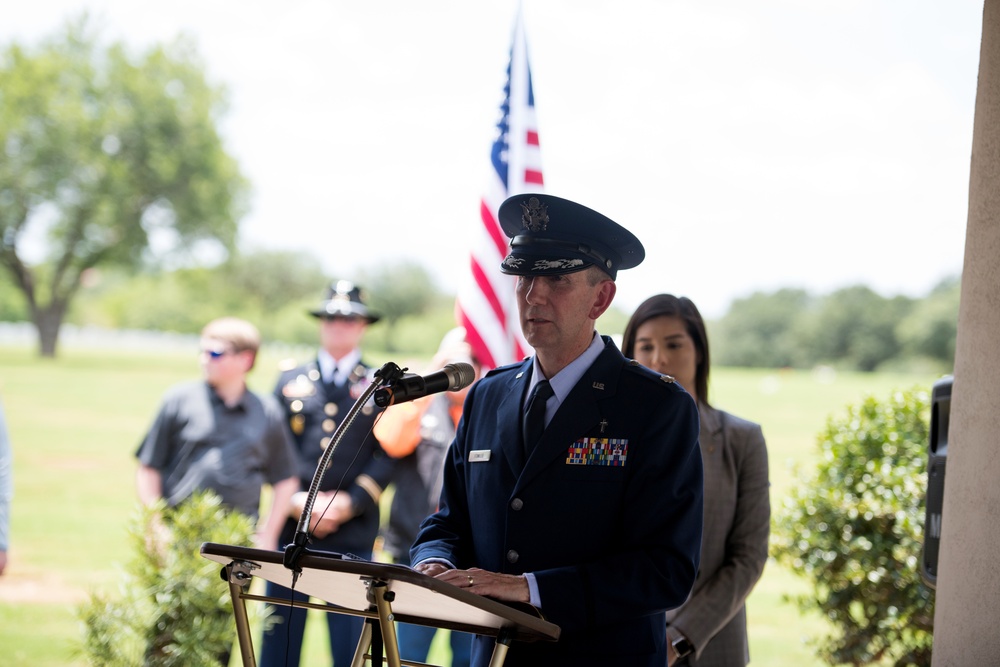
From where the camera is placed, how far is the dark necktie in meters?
2.18

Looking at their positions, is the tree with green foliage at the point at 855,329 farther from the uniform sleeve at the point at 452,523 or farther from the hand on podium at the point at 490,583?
the hand on podium at the point at 490,583

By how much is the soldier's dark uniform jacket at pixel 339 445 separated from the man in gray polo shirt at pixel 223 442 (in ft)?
0.49

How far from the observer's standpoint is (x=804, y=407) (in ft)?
56.5

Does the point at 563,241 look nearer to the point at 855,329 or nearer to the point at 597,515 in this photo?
the point at 597,515

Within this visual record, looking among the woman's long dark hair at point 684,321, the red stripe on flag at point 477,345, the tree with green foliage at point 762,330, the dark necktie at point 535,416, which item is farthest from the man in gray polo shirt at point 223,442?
the tree with green foliage at point 762,330

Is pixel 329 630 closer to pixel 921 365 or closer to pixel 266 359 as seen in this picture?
pixel 921 365

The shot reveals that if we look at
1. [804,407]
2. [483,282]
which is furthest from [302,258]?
[483,282]

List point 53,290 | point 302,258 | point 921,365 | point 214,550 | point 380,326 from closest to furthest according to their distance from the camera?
point 214,550, point 921,365, point 380,326, point 53,290, point 302,258

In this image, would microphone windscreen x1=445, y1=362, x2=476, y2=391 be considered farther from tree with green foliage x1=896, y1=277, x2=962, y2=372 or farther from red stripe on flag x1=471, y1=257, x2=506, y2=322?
tree with green foliage x1=896, y1=277, x2=962, y2=372

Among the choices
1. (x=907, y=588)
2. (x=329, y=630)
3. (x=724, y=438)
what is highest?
(x=724, y=438)

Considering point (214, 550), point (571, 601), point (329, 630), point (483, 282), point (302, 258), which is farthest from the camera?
point (302, 258)

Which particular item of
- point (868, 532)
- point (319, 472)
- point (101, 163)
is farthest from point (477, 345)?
point (101, 163)

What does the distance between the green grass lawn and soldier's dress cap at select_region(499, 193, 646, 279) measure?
9.20 ft

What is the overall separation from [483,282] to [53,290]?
70.5ft
